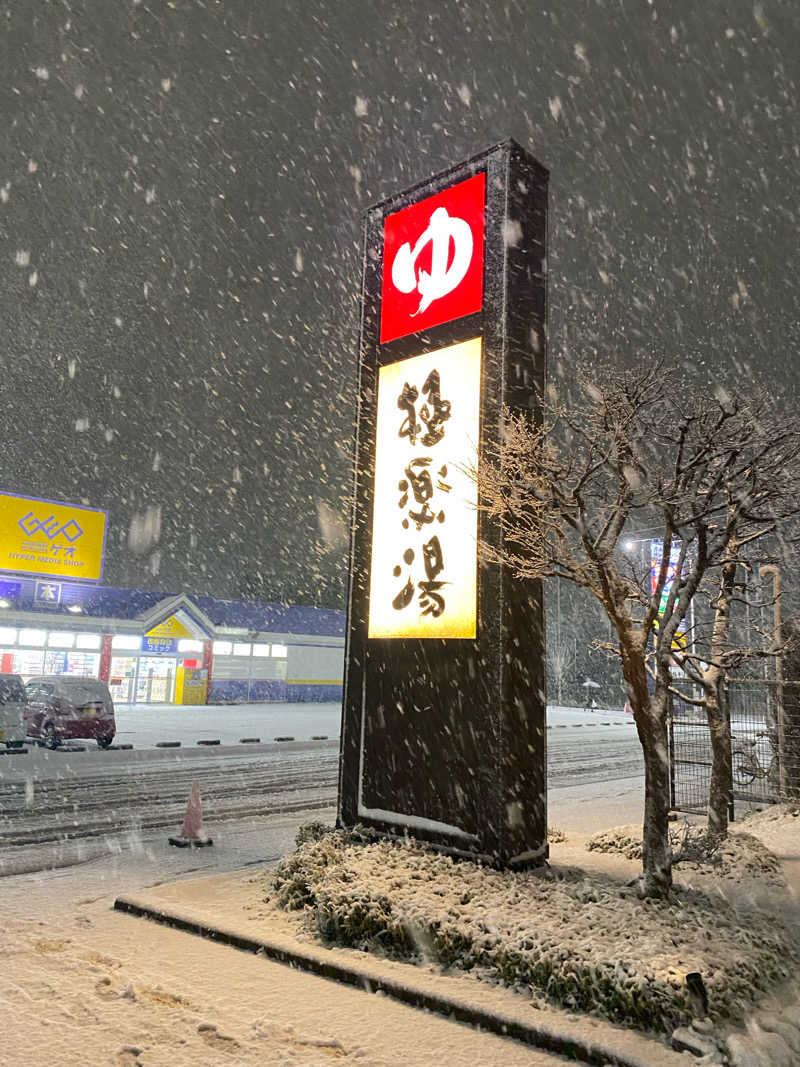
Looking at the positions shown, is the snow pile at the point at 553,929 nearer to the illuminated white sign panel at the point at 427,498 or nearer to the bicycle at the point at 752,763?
the illuminated white sign panel at the point at 427,498

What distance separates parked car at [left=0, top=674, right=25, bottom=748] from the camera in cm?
1883

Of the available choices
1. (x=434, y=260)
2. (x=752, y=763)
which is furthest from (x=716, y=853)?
(x=434, y=260)

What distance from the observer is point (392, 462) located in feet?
29.6

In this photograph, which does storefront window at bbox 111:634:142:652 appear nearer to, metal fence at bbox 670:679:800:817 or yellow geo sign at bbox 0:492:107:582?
yellow geo sign at bbox 0:492:107:582

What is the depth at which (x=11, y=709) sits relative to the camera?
19.0 metres

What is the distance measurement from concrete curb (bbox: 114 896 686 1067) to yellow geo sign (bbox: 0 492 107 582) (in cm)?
2927

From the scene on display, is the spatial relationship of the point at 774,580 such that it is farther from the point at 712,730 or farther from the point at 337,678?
the point at 337,678

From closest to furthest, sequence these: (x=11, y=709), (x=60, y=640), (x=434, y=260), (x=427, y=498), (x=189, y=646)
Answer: (x=427, y=498) → (x=434, y=260) → (x=11, y=709) → (x=60, y=640) → (x=189, y=646)

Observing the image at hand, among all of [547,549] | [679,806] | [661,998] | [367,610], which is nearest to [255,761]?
[679,806]

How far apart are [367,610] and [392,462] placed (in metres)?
1.78

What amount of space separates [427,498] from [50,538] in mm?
29609

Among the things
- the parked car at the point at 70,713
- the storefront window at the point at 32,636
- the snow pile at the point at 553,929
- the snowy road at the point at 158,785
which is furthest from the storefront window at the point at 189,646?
the snow pile at the point at 553,929

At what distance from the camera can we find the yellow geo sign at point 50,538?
32.3 meters

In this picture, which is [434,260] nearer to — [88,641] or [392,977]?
[392,977]
